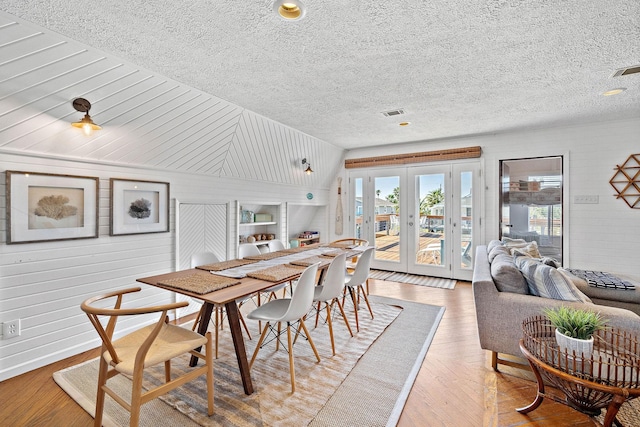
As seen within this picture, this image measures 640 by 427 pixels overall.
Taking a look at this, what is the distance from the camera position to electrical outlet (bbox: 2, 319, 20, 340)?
2.19 m

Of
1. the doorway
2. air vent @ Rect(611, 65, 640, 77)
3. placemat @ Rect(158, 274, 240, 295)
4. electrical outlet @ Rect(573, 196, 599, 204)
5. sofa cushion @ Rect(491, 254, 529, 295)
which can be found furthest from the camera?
the doorway

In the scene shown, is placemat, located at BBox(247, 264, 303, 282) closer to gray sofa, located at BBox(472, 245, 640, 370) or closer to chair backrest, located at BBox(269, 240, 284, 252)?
chair backrest, located at BBox(269, 240, 284, 252)

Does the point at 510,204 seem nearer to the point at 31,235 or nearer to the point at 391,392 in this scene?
the point at 391,392

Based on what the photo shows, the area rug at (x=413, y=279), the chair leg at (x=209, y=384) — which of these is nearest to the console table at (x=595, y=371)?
the chair leg at (x=209, y=384)

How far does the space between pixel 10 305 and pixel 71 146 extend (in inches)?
52.6

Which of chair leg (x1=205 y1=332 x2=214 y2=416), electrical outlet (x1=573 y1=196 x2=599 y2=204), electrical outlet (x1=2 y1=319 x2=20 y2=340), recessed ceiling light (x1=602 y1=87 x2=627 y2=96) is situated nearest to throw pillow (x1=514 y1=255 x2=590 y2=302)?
recessed ceiling light (x1=602 y1=87 x2=627 y2=96)

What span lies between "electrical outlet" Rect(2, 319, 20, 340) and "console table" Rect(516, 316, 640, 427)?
3642mm

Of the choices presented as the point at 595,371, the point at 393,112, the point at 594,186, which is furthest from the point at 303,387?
the point at 594,186

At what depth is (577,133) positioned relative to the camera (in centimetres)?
416

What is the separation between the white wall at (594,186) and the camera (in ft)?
12.8

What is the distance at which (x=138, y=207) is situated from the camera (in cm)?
306

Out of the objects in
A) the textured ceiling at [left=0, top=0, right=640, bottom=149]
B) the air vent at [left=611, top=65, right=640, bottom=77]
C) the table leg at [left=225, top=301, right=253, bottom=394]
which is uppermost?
the air vent at [left=611, top=65, right=640, bottom=77]

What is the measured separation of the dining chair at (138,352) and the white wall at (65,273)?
1.20 m

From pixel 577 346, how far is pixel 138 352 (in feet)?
7.60
